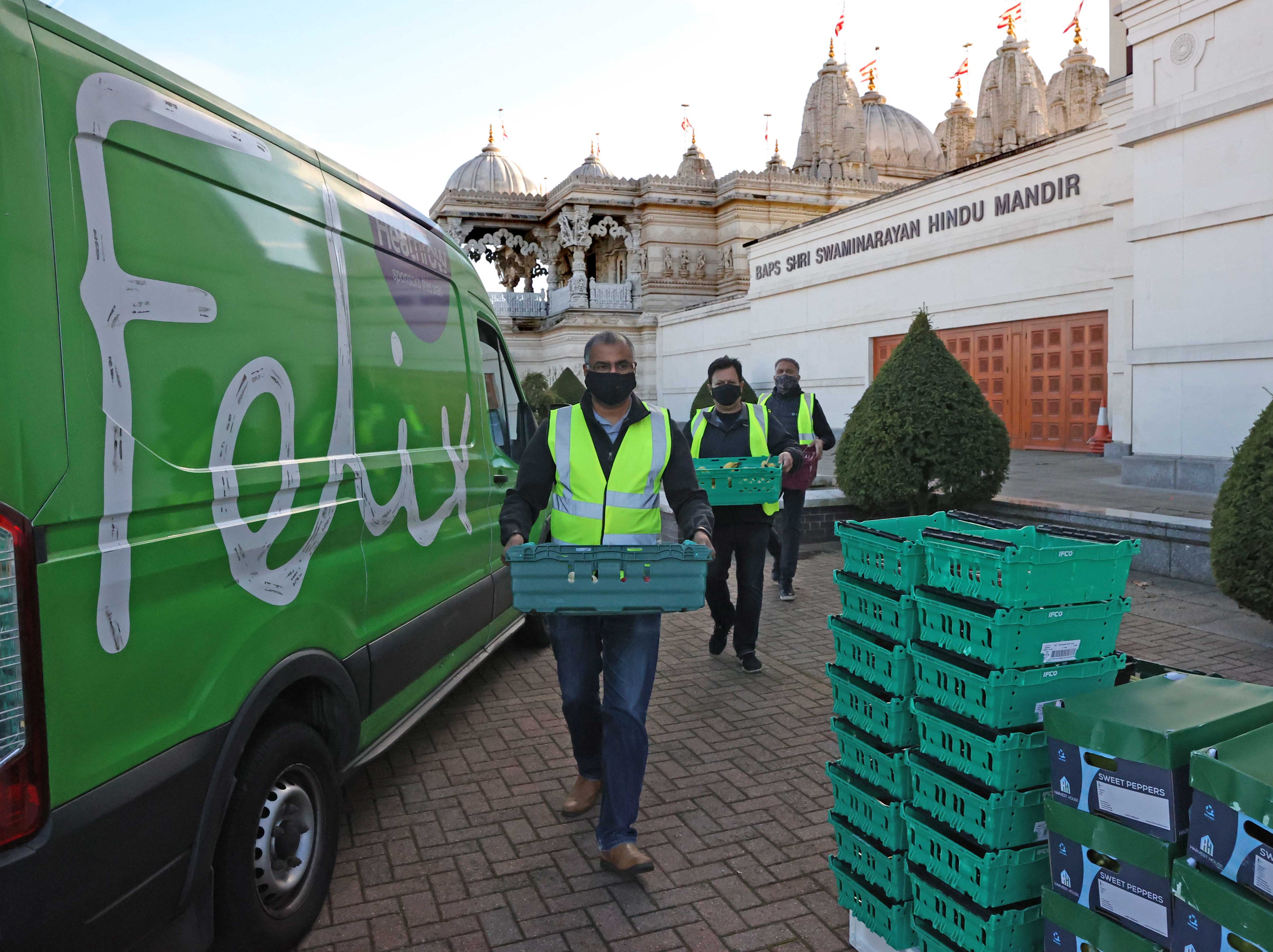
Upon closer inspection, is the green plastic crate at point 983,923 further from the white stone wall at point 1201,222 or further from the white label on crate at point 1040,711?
the white stone wall at point 1201,222

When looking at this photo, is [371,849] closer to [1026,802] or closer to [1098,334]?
[1026,802]

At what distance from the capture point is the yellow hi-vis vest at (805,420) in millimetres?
8070

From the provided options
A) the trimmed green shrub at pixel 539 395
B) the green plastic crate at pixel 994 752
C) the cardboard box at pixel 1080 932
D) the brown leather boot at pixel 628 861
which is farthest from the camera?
the trimmed green shrub at pixel 539 395

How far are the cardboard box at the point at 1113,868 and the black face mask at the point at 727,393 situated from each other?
4.11 metres

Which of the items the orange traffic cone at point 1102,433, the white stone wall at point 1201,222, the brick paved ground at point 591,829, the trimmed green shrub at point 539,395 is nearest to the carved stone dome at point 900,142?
the trimmed green shrub at point 539,395

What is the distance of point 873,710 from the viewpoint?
10.5ft

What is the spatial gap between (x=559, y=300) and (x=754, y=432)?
112 ft

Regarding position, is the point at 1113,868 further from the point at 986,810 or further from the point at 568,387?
the point at 568,387

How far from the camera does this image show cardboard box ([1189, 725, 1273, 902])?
2016 millimetres

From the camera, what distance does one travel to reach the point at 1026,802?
2.70 metres

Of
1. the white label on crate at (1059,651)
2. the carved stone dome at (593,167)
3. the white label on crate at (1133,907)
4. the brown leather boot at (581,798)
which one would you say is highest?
the carved stone dome at (593,167)

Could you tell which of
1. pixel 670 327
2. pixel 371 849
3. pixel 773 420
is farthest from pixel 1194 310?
pixel 670 327

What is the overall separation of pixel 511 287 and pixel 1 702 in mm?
44848

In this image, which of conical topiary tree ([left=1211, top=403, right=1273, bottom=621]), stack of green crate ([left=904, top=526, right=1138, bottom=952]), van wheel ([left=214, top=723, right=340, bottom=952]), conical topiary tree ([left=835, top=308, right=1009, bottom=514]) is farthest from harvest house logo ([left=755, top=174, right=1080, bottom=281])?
van wheel ([left=214, top=723, right=340, bottom=952])
